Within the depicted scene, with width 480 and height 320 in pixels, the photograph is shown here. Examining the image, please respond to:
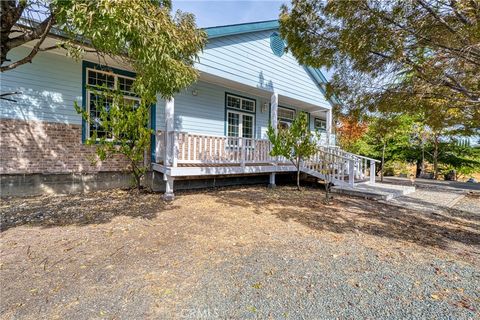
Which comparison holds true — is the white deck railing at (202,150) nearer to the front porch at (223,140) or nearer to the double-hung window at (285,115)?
the front porch at (223,140)

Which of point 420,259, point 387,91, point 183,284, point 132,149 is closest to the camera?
point 183,284

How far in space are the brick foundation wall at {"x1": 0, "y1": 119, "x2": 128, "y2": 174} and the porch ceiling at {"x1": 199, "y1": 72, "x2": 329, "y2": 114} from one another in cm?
400

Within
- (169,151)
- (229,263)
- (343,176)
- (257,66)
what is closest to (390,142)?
(343,176)

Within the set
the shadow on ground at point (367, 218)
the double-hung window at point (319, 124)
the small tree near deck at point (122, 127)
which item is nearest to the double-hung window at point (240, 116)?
the shadow on ground at point (367, 218)

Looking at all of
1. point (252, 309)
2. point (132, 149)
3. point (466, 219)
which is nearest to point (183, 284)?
point (252, 309)

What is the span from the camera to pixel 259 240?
13.0 ft

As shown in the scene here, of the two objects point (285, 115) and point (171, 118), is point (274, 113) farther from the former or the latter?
point (171, 118)

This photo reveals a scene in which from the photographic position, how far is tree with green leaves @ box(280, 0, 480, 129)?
4.15 m

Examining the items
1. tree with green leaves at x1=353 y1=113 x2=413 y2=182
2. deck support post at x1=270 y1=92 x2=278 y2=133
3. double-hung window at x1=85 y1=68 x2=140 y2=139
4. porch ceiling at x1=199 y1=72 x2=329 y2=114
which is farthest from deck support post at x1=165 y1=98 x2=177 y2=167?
tree with green leaves at x1=353 y1=113 x2=413 y2=182

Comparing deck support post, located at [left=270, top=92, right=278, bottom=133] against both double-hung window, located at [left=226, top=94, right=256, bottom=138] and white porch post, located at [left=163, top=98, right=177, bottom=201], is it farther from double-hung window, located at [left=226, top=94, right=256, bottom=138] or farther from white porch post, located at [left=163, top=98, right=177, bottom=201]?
white porch post, located at [left=163, top=98, right=177, bottom=201]

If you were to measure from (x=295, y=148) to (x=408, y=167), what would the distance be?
50.1 feet

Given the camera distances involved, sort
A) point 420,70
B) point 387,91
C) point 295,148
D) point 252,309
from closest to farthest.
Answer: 1. point 252,309
2. point 420,70
3. point 387,91
4. point 295,148

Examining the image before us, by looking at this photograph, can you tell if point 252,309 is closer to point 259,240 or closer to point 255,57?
point 259,240

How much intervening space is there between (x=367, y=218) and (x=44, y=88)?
8124 millimetres
